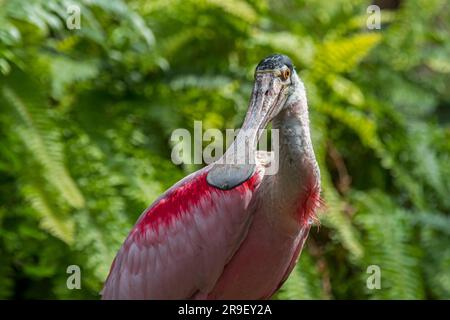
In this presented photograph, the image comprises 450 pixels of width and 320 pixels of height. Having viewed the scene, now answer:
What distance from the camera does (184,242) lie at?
3.13m

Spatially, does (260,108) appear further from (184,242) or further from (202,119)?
(202,119)

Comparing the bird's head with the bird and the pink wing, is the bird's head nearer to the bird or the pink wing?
the bird

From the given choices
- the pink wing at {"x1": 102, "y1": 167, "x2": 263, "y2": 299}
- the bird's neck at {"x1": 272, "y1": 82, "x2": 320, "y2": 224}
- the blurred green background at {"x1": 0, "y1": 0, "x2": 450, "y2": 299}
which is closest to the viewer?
the bird's neck at {"x1": 272, "y1": 82, "x2": 320, "y2": 224}

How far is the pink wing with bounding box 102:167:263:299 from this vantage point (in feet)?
9.91

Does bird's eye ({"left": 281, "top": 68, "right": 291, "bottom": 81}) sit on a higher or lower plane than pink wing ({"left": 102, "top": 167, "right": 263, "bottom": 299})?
higher

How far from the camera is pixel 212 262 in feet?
9.93

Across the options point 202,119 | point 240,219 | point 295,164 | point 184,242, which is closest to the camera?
point 295,164

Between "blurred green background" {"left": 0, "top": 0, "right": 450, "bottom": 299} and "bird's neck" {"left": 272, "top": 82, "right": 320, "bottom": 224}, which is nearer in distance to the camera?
"bird's neck" {"left": 272, "top": 82, "right": 320, "bottom": 224}

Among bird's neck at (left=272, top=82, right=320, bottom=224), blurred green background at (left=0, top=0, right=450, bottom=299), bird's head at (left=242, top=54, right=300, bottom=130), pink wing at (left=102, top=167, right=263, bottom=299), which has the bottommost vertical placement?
pink wing at (left=102, top=167, right=263, bottom=299)

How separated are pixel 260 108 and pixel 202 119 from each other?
79.1 inches

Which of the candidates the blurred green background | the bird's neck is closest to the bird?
the bird's neck

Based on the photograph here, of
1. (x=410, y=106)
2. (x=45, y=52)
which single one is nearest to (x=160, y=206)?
(x=45, y=52)

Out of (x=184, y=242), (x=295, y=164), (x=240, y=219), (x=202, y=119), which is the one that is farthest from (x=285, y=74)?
(x=202, y=119)

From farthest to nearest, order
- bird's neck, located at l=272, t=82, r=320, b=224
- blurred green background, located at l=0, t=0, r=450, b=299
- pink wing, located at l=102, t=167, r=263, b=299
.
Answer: blurred green background, located at l=0, t=0, r=450, b=299 < pink wing, located at l=102, t=167, r=263, b=299 < bird's neck, located at l=272, t=82, r=320, b=224
